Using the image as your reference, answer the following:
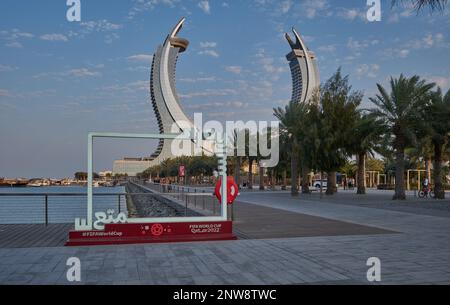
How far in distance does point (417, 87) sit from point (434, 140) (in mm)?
4014

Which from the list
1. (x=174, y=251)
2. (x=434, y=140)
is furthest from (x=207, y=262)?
(x=434, y=140)

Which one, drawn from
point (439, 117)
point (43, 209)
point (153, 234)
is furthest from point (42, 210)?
point (439, 117)

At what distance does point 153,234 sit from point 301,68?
18238 cm

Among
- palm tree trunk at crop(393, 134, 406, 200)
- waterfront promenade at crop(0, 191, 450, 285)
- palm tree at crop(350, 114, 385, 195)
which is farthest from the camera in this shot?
palm tree at crop(350, 114, 385, 195)

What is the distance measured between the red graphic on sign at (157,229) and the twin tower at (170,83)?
117 meters

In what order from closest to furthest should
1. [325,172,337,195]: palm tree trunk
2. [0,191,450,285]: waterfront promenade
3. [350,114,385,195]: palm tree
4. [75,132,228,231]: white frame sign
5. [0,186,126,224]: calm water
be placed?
1. [0,191,450,285]: waterfront promenade
2. [75,132,228,231]: white frame sign
3. [0,186,126,224]: calm water
4. [350,114,385,195]: palm tree
5. [325,172,337,195]: palm tree trunk

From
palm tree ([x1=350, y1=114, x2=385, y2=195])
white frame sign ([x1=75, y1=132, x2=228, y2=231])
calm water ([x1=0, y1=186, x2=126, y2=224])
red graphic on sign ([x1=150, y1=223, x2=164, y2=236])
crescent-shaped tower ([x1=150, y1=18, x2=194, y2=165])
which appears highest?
crescent-shaped tower ([x1=150, y1=18, x2=194, y2=165])

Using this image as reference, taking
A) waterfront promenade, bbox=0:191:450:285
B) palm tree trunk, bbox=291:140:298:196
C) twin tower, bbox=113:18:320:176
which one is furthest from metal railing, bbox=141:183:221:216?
twin tower, bbox=113:18:320:176

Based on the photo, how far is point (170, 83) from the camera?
167 meters

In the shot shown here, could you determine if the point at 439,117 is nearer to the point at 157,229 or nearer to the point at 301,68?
the point at 157,229

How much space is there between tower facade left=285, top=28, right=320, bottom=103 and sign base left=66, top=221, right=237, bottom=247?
567 ft

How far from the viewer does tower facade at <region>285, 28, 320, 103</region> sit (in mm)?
183875

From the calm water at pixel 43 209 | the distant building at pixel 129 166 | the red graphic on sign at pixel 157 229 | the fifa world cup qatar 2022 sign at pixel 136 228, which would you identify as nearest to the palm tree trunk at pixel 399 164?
the calm water at pixel 43 209

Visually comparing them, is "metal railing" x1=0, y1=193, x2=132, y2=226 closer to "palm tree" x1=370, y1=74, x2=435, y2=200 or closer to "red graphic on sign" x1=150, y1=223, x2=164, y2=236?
"red graphic on sign" x1=150, y1=223, x2=164, y2=236
